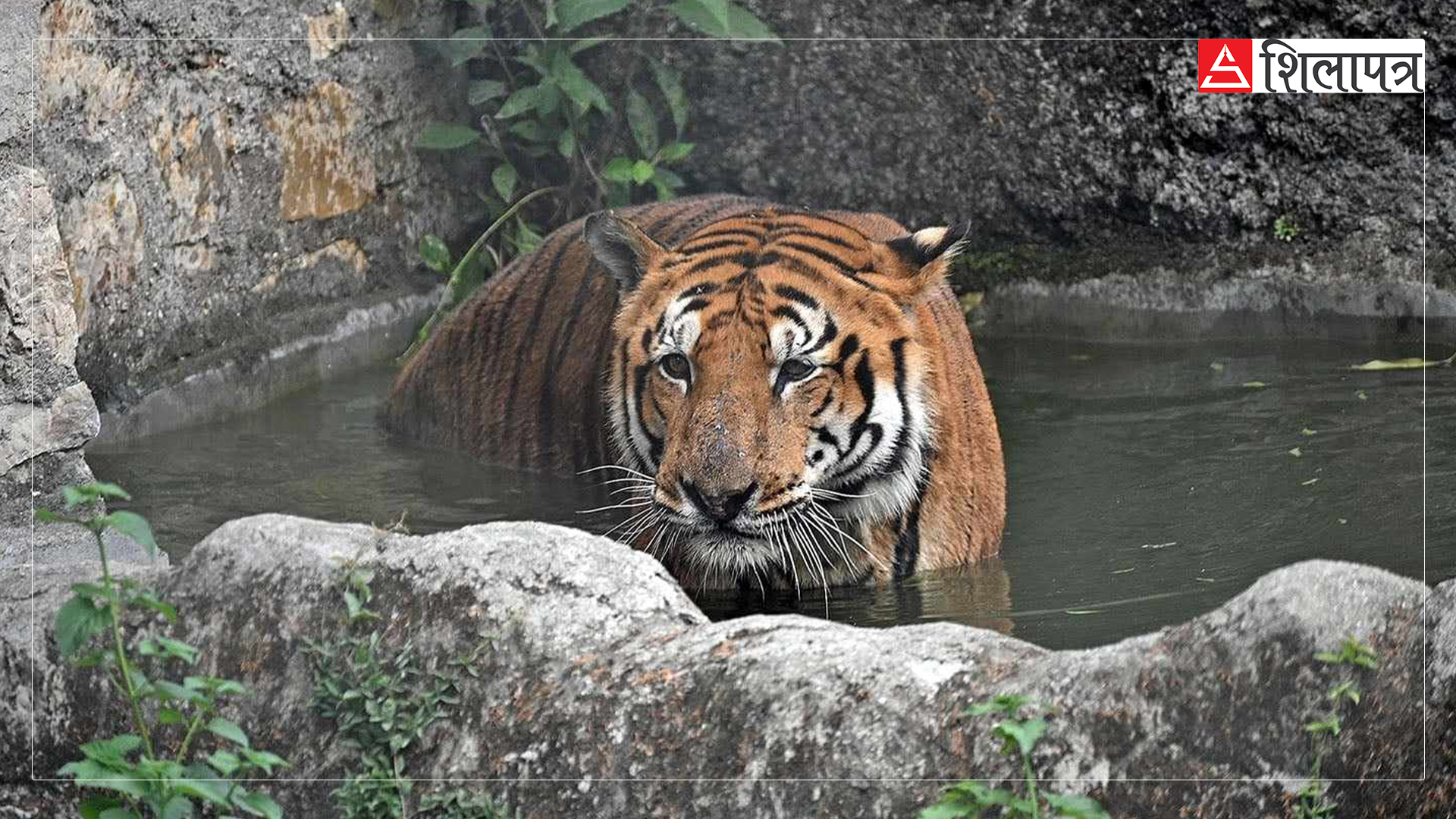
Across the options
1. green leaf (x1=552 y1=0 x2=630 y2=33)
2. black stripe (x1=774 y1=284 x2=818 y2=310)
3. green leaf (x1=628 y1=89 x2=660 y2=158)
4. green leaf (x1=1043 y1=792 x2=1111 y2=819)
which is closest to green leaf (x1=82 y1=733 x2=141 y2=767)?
green leaf (x1=1043 y1=792 x2=1111 y2=819)

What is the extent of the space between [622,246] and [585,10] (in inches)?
96.5

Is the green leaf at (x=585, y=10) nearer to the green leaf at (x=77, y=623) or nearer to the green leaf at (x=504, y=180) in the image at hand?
the green leaf at (x=504, y=180)

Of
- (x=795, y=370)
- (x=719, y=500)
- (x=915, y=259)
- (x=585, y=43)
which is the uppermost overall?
(x=585, y=43)

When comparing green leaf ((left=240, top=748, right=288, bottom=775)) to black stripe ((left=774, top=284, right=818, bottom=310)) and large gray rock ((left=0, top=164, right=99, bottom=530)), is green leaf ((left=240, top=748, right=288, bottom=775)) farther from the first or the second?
black stripe ((left=774, top=284, right=818, bottom=310))

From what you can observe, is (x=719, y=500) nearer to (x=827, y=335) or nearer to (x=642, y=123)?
(x=827, y=335)

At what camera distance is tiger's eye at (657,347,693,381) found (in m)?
3.97

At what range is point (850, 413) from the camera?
4.00 m

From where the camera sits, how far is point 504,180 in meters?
6.83

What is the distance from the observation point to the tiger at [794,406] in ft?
12.5

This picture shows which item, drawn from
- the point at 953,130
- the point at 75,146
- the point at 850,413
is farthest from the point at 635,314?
the point at 953,130

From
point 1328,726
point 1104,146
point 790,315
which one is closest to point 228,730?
point 1328,726

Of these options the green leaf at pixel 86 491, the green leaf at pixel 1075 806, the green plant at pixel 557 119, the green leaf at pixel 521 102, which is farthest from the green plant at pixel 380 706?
the green leaf at pixel 521 102

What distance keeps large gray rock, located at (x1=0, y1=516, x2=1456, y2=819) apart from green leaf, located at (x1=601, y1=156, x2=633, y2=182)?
4.09m

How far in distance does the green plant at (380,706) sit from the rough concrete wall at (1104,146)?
429 centimetres
